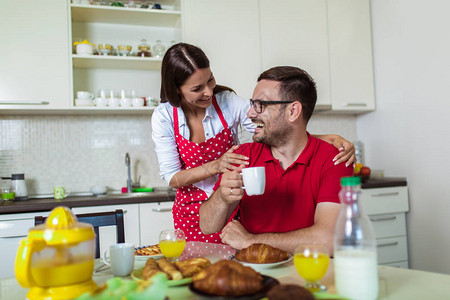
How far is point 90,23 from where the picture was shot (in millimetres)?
3209

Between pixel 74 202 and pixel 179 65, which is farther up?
pixel 179 65

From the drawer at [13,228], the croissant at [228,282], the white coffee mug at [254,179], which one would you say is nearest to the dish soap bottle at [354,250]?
the croissant at [228,282]

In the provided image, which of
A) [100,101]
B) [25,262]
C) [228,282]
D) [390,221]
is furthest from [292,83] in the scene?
[390,221]

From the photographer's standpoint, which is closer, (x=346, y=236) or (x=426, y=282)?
(x=346, y=236)

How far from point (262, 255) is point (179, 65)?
0.98 meters

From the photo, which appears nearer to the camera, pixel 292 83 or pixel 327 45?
pixel 292 83

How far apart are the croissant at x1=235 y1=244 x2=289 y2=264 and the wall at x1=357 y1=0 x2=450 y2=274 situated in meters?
2.18

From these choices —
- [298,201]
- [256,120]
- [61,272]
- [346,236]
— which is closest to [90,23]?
[256,120]

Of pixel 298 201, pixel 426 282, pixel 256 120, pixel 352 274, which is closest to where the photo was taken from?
pixel 352 274

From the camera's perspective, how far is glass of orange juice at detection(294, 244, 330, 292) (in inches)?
33.8

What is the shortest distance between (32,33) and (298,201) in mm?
2256

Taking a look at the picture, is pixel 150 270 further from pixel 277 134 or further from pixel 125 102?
pixel 125 102

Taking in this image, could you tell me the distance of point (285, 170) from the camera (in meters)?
1.58

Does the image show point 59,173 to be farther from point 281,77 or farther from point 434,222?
point 434,222
